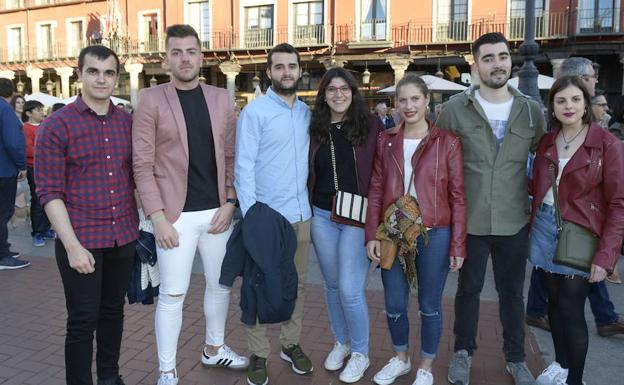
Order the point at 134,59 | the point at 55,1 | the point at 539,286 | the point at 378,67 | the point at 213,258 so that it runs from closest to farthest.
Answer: the point at 213,258 < the point at 539,286 < the point at 378,67 < the point at 134,59 < the point at 55,1

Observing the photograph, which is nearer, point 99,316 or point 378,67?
point 99,316

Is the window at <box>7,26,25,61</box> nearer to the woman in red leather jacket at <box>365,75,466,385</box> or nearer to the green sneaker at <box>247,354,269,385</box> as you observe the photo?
the green sneaker at <box>247,354,269,385</box>

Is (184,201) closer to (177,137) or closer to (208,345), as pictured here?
(177,137)

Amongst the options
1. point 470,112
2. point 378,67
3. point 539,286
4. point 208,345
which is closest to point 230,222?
point 208,345

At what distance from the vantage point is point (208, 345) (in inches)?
138

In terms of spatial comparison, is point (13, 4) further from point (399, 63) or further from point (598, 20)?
point (598, 20)

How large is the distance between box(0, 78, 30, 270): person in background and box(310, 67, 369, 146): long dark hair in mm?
4056

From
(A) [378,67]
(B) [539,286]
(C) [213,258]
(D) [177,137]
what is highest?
(A) [378,67]

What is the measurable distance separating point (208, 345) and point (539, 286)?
2.57 meters

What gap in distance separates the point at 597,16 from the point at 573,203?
17.3 metres

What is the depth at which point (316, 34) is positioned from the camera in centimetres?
2033

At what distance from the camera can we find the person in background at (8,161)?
5.77 meters

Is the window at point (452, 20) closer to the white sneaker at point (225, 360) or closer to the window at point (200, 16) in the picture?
the window at point (200, 16)

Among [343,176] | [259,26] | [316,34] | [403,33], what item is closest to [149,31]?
[259,26]
